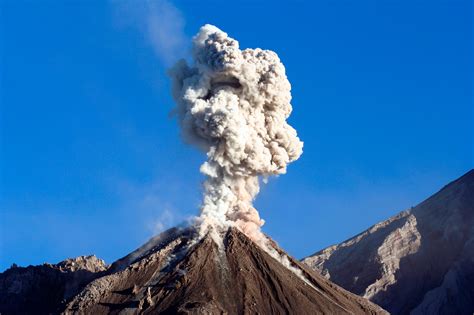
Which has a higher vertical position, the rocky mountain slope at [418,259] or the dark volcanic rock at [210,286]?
the rocky mountain slope at [418,259]

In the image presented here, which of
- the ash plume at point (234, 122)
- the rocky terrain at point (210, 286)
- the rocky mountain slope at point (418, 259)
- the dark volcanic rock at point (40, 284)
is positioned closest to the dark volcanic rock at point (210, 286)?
the rocky terrain at point (210, 286)

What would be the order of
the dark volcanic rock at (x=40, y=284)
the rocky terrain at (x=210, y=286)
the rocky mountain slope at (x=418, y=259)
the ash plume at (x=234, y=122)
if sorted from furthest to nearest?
1. the rocky mountain slope at (x=418, y=259)
2. the dark volcanic rock at (x=40, y=284)
3. the ash plume at (x=234, y=122)
4. the rocky terrain at (x=210, y=286)

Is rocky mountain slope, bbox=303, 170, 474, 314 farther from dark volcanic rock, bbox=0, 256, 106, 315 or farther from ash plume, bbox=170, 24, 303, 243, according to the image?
ash plume, bbox=170, 24, 303, 243

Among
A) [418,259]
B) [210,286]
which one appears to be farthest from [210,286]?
[418,259]

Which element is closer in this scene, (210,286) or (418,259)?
(210,286)

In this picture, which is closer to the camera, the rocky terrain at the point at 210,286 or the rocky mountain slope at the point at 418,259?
the rocky terrain at the point at 210,286

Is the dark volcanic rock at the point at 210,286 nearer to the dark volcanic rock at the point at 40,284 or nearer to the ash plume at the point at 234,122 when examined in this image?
the ash plume at the point at 234,122

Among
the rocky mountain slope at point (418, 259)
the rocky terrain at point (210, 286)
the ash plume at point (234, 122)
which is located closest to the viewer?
the rocky terrain at point (210, 286)

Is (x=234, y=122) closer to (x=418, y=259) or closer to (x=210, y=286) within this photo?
(x=210, y=286)

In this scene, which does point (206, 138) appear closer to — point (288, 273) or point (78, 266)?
point (288, 273)
